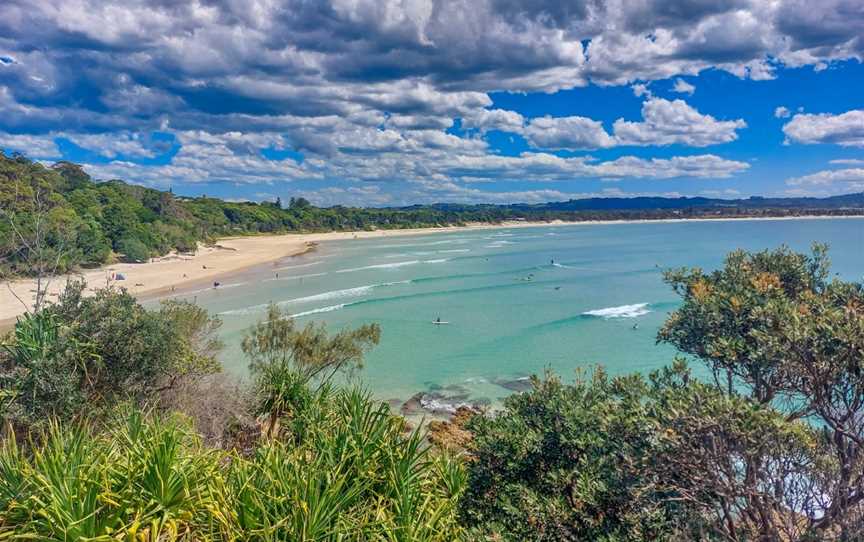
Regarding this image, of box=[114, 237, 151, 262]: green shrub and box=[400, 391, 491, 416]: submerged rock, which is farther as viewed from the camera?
box=[114, 237, 151, 262]: green shrub

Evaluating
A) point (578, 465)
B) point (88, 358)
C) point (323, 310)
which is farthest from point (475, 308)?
point (578, 465)

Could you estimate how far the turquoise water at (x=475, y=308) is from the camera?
85.7ft

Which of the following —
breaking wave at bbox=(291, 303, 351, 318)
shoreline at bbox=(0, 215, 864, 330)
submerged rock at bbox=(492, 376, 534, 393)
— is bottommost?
submerged rock at bbox=(492, 376, 534, 393)

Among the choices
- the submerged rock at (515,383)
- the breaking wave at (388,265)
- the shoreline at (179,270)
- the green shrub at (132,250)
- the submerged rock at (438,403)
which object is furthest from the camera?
the breaking wave at (388,265)

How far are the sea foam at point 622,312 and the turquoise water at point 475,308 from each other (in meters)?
0.08

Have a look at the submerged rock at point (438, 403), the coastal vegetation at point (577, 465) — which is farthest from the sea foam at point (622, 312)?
the coastal vegetation at point (577, 465)

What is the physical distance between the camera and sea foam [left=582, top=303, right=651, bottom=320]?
37.5m

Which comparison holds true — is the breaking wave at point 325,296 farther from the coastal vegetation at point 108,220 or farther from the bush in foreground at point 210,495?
the bush in foreground at point 210,495

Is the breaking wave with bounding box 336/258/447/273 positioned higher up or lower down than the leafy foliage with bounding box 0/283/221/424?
lower down

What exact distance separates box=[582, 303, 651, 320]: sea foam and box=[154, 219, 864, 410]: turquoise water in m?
0.08

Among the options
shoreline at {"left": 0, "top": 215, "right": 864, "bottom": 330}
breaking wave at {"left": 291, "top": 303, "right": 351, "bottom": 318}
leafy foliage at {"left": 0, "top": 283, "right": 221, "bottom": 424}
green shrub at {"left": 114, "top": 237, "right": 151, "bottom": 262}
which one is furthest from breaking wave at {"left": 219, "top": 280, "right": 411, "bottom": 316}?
green shrub at {"left": 114, "top": 237, "right": 151, "bottom": 262}

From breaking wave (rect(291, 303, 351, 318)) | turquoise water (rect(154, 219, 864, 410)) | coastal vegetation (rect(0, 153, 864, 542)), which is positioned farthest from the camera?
breaking wave (rect(291, 303, 351, 318))

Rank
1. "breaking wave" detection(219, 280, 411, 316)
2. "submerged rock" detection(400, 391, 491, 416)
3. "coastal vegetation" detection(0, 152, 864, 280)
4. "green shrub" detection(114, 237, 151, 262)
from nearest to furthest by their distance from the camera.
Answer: "submerged rock" detection(400, 391, 491, 416) < "coastal vegetation" detection(0, 152, 864, 280) < "breaking wave" detection(219, 280, 411, 316) < "green shrub" detection(114, 237, 151, 262)

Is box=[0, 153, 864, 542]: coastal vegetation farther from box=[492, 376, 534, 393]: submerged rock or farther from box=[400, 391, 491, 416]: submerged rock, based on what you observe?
box=[492, 376, 534, 393]: submerged rock
